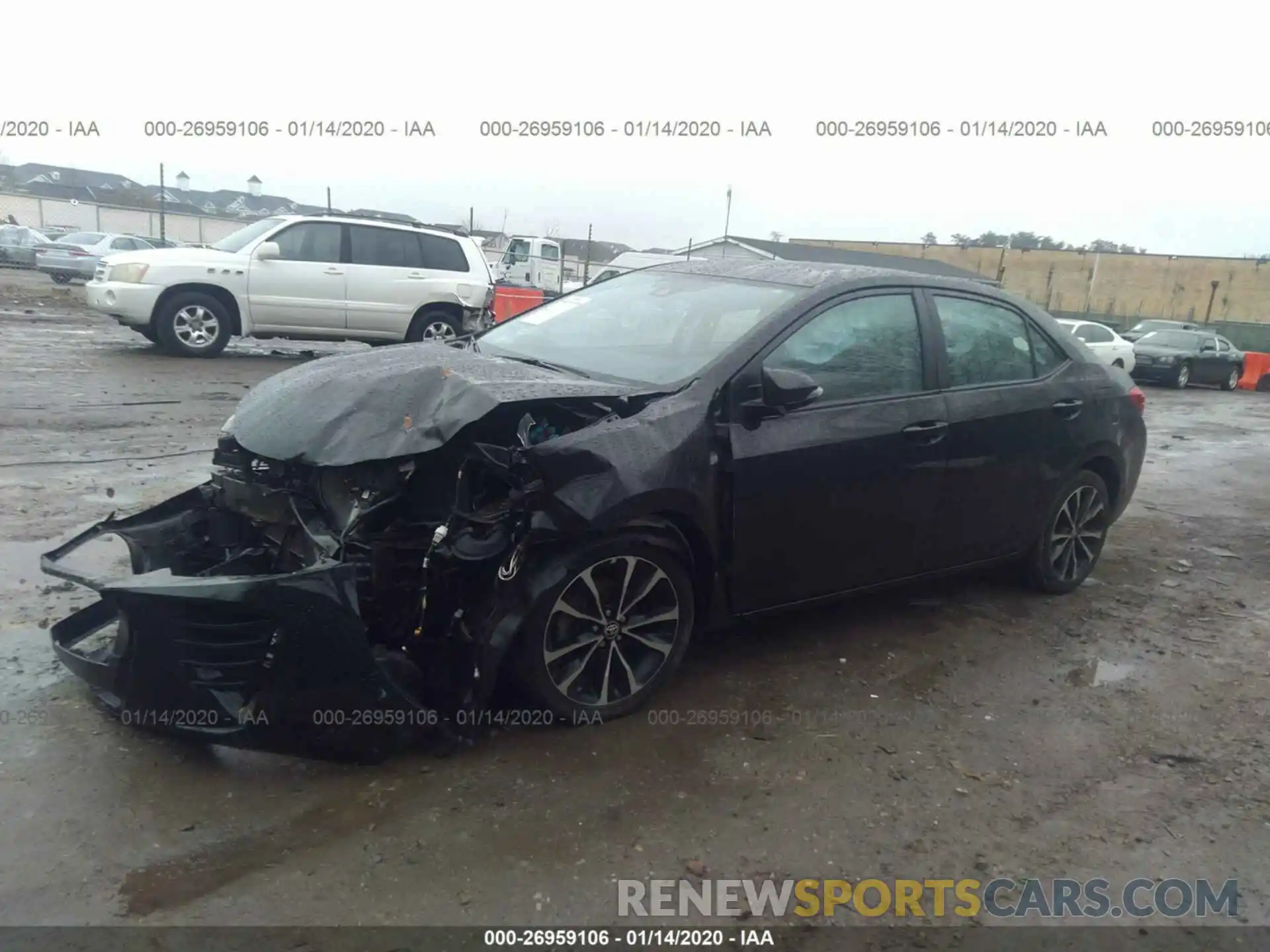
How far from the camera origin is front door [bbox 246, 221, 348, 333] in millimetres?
11719

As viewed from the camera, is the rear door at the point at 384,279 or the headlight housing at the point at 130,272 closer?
the headlight housing at the point at 130,272

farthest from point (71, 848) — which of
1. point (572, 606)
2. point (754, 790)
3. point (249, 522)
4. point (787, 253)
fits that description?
point (787, 253)

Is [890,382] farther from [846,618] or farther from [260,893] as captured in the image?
[260,893]

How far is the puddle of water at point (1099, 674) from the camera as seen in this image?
14.1 feet

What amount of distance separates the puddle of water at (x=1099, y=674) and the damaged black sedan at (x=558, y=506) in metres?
0.66

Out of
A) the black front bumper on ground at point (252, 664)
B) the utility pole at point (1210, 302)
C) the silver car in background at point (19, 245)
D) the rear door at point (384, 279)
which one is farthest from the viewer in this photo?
the utility pole at point (1210, 302)

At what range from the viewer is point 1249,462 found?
1062 centimetres

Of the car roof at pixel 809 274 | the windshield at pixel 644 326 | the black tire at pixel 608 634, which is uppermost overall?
the car roof at pixel 809 274

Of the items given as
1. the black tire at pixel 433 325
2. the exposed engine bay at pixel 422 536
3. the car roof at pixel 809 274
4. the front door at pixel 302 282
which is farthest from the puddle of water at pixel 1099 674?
the front door at pixel 302 282

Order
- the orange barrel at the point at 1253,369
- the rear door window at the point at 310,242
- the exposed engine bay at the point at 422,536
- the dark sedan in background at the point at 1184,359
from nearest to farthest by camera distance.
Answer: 1. the exposed engine bay at the point at 422,536
2. the rear door window at the point at 310,242
3. the dark sedan in background at the point at 1184,359
4. the orange barrel at the point at 1253,369

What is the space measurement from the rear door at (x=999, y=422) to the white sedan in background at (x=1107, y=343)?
16582 mm

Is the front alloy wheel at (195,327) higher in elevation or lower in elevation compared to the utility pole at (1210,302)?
lower

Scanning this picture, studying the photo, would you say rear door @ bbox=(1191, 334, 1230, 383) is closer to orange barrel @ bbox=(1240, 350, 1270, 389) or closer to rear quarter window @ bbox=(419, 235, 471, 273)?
orange barrel @ bbox=(1240, 350, 1270, 389)

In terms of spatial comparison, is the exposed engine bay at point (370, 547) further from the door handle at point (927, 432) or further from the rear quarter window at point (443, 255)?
the rear quarter window at point (443, 255)
